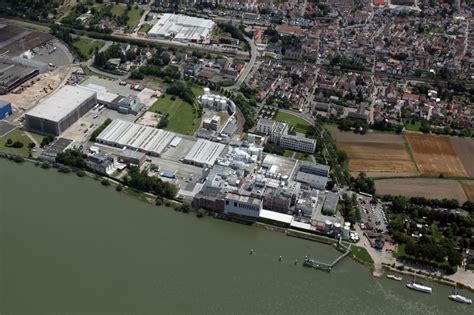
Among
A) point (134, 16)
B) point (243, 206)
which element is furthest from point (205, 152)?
point (134, 16)

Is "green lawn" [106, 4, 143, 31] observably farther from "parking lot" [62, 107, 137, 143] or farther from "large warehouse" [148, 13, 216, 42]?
"parking lot" [62, 107, 137, 143]

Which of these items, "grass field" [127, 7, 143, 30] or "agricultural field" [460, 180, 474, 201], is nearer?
"agricultural field" [460, 180, 474, 201]

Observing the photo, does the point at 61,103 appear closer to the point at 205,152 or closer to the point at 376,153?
the point at 205,152

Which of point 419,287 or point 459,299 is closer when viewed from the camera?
point 459,299

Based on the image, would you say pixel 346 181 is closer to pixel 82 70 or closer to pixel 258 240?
pixel 258 240

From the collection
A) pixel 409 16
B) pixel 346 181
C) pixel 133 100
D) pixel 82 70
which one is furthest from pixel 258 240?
pixel 409 16

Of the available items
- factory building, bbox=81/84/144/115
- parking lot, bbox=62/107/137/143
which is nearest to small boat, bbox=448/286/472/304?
parking lot, bbox=62/107/137/143

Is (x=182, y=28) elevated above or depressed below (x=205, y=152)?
above

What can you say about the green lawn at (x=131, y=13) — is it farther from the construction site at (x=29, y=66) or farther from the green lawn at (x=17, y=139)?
the green lawn at (x=17, y=139)
